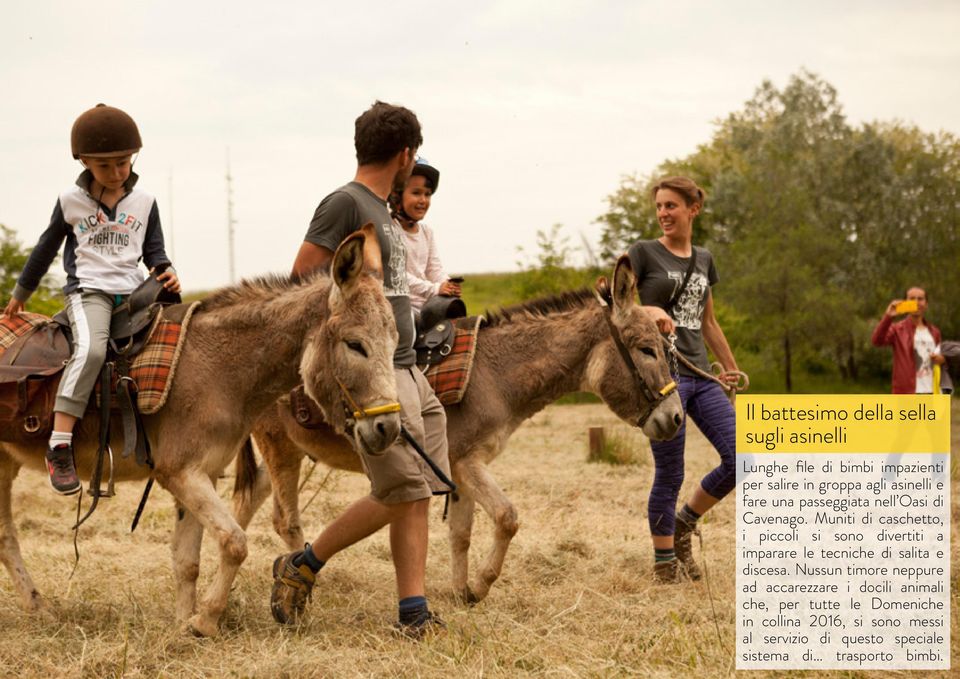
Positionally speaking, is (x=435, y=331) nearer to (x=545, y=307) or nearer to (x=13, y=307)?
(x=545, y=307)

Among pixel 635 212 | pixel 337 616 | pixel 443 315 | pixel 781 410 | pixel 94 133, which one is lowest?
pixel 337 616

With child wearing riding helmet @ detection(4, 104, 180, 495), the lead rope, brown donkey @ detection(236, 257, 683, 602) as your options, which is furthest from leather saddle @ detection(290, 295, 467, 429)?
child wearing riding helmet @ detection(4, 104, 180, 495)

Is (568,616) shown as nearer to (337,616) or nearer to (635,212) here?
(337,616)

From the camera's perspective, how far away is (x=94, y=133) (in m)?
4.66

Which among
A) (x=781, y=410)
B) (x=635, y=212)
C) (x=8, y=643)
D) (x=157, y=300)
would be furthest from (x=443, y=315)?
(x=635, y=212)

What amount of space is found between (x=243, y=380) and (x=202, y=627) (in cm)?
110

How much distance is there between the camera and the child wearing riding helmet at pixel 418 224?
218 inches

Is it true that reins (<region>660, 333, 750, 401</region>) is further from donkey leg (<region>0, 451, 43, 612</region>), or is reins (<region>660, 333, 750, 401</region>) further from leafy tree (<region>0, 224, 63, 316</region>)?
leafy tree (<region>0, 224, 63, 316</region>)

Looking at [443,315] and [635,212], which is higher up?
[635,212]

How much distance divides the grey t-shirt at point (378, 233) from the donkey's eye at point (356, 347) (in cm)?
39

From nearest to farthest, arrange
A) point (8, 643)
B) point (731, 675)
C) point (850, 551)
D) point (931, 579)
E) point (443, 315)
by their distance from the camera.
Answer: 1. point (731, 675)
2. point (8, 643)
3. point (931, 579)
4. point (443, 315)
5. point (850, 551)

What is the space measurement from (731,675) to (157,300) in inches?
123

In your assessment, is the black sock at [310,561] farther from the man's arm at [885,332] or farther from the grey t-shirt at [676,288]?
the man's arm at [885,332]

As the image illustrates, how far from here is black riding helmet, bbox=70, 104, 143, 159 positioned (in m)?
4.66
